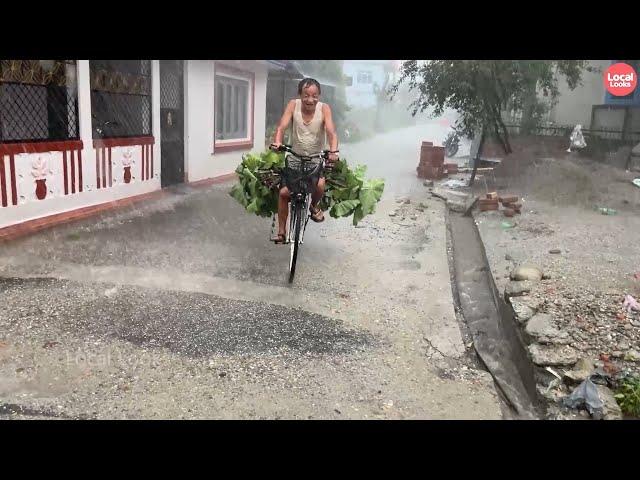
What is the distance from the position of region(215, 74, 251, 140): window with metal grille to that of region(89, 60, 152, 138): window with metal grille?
116 inches

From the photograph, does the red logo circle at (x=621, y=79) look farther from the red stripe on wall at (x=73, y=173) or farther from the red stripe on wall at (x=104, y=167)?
the red stripe on wall at (x=73, y=173)

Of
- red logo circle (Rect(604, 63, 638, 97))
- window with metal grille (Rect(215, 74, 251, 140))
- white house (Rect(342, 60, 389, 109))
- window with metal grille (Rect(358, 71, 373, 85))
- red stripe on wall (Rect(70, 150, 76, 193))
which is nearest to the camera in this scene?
red stripe on wall (Rect(70, 150, 76, 193))

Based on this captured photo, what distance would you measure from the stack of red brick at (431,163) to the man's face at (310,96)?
1064cm

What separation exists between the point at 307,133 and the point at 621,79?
1393cm

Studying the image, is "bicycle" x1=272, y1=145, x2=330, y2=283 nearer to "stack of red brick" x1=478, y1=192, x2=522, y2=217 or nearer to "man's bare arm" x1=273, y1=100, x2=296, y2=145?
"man's bare arm" x1=273, y1=100, x2=296, y2=145

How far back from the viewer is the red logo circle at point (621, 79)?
16.3 meters

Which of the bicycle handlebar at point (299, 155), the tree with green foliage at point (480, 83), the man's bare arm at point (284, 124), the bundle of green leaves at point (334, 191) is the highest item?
the tree with green foliage at point (480, 83)

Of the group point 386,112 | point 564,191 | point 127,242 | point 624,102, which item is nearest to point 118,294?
point 127,242

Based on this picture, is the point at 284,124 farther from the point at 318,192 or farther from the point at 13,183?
the point at 13,183

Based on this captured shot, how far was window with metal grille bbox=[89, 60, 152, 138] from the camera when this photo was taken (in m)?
8.39

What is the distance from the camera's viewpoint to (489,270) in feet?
22.8

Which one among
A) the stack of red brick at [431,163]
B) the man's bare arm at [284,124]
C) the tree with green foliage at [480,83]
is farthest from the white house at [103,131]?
the stack of red brick at [431,163]

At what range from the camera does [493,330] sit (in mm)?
5422

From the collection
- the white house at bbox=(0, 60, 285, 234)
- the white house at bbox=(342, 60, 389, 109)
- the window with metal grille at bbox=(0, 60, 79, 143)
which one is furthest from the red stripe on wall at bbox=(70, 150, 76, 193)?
the white house at bbox=(342, 60, 389, 109)
